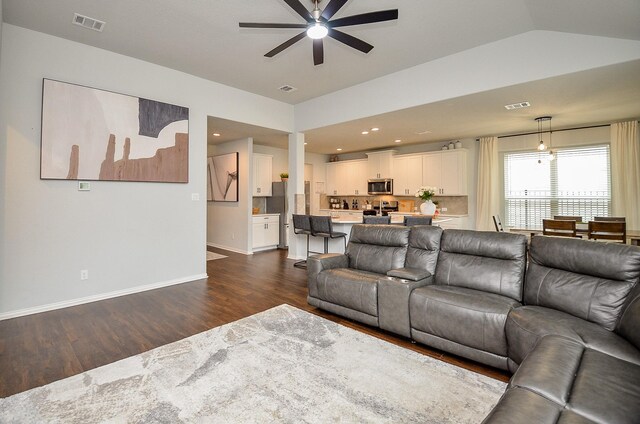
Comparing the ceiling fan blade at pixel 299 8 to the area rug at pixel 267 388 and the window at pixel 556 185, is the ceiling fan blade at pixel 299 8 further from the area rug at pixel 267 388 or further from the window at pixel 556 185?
the window at pixel 556 185

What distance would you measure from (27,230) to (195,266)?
6.98ft

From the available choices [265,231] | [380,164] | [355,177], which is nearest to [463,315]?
[265,231]

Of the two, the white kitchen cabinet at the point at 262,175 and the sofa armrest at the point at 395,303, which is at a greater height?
the white kitchen cabinet at the point at 262,175

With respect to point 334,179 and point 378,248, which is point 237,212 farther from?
point 378,248

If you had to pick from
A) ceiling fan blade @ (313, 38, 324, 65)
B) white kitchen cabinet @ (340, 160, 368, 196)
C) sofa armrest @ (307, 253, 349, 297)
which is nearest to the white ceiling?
ceiling fan blade @ (313, 38, 324, 65)

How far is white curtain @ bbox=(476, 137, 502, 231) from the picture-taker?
6871mm

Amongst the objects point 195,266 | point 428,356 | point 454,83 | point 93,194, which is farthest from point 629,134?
point 93,194

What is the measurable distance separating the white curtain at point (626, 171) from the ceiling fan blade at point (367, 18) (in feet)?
18.5

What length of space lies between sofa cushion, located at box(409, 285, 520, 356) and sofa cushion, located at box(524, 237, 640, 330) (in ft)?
0.89

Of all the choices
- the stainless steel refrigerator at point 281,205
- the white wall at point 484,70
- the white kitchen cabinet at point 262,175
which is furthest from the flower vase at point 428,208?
the white kitchen cabinet at point 262,175

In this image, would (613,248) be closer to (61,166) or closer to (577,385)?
(577,385)

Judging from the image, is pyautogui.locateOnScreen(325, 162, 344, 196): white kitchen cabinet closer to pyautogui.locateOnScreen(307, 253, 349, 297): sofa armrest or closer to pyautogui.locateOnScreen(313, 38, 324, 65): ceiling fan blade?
pyautogui.locateOnScreen(307, 253, 349, 297): sofa armrest

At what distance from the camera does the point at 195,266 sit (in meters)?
4.98

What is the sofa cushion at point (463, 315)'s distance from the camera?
225 cm
